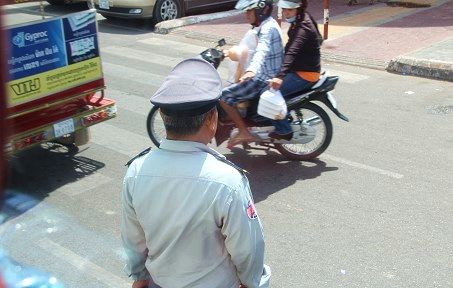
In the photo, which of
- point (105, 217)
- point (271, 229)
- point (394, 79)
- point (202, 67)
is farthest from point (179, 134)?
point (394, 79)

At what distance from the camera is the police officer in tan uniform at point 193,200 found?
2246mm

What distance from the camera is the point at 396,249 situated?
4.48 meters

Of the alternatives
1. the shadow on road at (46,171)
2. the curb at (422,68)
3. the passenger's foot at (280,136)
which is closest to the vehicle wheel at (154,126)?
the shadow on road at (46,171)

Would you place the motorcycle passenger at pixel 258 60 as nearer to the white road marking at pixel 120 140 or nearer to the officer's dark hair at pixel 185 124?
the white road marking at pixel 120 140

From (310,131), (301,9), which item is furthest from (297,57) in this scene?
(310,131)

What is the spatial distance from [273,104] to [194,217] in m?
3.40

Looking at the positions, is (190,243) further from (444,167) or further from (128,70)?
(128,70)

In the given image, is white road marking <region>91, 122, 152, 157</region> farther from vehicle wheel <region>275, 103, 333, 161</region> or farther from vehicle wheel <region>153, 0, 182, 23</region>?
vehicle wheel <region>153, 0, 182, 23</region>

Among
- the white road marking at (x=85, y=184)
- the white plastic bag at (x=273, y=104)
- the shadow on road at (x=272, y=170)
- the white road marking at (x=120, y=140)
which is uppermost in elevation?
the white plastic bag at (x=273, y=104)

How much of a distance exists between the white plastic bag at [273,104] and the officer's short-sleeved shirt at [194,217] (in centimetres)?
323

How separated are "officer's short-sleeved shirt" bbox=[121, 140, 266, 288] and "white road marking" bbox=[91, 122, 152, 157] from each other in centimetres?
419

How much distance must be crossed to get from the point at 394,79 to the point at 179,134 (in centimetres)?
750

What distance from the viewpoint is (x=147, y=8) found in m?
A: 13.8

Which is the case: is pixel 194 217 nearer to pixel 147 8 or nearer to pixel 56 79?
pixel 56 79
